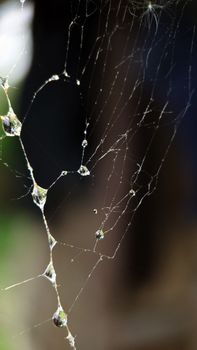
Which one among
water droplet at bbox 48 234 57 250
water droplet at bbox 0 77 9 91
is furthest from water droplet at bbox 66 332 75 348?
water droplet at bbox 0 77 9 91

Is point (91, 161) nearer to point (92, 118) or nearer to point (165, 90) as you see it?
point (92, 118)

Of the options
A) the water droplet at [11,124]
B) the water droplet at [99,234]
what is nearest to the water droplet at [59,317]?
the water droplet at [99,234]

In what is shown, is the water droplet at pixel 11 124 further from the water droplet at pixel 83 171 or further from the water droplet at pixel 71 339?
the water droplet at pixel 71 339

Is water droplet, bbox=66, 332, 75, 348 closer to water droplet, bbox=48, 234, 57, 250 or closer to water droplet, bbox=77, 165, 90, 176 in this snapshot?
water droplet, bbox=48, 234, 57, 250

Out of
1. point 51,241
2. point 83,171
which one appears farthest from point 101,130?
point 51,241

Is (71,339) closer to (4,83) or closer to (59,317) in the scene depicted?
(59,317)

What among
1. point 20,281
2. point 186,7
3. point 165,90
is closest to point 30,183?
point 20,281
